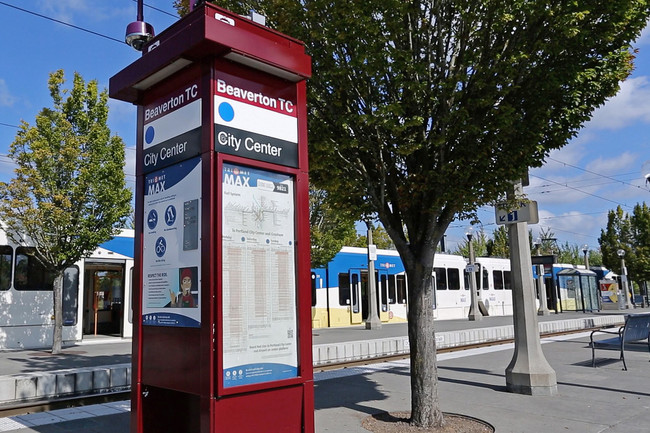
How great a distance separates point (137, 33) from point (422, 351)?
17.0 feet

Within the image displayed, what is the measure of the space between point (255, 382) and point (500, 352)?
1241cm

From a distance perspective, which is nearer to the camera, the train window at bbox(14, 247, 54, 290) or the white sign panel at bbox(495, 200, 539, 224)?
the white sign panel at bbox(495, 200, 539, 224)

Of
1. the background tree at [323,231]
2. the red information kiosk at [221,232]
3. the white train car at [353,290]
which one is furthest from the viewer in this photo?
the white train car at [353,290]

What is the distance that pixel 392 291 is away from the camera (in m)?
28.4

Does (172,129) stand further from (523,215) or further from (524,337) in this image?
(524,337)

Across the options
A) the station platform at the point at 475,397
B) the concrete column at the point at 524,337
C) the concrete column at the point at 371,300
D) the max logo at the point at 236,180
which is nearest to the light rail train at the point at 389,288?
the concrete column at the point at 371,300

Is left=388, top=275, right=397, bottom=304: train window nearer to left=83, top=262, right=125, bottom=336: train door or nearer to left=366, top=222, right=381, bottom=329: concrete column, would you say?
left=366, top=222, right=381, bottom=329: concrete column

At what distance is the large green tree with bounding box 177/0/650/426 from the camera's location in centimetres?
642

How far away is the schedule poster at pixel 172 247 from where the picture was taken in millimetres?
3955

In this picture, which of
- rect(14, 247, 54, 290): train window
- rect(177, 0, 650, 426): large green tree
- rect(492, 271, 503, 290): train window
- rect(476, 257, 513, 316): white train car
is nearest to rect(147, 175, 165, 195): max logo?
rect(177, 0, 650, 426): large green tree

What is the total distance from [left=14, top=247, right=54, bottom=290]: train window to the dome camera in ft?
39.8

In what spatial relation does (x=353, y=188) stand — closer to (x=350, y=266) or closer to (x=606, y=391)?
(x=606, y=391)

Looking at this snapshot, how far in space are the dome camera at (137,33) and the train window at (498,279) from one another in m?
30.9

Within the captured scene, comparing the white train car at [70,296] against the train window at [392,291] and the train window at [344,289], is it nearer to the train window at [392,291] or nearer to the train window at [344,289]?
the train window at [344,289]
